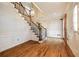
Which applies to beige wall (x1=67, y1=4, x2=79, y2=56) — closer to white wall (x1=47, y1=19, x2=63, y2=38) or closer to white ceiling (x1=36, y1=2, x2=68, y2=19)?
white ceiling (x1=36, y1=2, x2=68, y2=19)

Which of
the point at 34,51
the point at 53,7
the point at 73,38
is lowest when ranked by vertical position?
the point at 34,51

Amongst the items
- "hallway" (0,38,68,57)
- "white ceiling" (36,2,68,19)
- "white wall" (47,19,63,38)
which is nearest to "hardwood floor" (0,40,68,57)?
"hallway" (0,38,68,57)

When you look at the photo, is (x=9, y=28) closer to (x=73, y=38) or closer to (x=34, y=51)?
(x=34, y=51)

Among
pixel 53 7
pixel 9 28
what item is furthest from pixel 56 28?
pixel 9 28

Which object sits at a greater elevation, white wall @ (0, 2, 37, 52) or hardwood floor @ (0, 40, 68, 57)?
white wall @ (0, 2, 37, 52)

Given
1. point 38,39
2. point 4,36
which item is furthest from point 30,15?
point 4,36

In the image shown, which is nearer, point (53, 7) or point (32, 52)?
point (32, 52)

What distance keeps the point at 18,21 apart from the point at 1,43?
36.8 inches

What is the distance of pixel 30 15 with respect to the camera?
5.48 metres

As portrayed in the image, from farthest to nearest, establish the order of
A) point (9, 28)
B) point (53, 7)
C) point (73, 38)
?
point (53, 7) < point (9, 28) < point (73, 38)

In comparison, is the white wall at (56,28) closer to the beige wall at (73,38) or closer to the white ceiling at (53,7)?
the white ceiling at (53,7)

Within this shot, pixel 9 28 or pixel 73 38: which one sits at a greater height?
pixel 9 28

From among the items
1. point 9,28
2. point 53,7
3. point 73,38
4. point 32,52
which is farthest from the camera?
point 53,7

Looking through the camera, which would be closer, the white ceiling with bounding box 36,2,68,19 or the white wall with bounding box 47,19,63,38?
the white ceiling with bounding box 36,2,68,19
